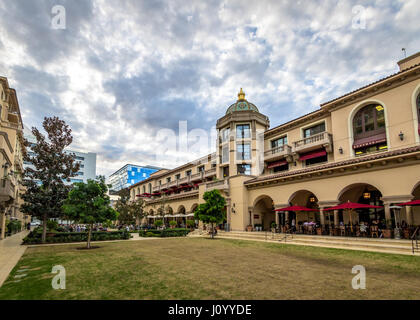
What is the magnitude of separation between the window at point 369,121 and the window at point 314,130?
383 centimetres

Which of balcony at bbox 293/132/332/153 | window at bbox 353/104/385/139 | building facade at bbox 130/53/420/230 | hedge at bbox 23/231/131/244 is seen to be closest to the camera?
building facade at bbox 130/53/420/230

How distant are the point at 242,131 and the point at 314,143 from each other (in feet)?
36.5

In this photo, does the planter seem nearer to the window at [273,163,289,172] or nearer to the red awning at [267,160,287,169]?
the red awning at [267,160,287,169]

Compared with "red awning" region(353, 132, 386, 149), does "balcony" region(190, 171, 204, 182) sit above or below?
below

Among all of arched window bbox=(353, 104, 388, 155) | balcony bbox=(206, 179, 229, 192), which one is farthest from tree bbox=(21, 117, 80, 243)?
arched window bbox=(353, 104, 388, 155)

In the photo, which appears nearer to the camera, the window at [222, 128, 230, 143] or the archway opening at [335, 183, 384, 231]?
the archway opening at [335, 183, 384, 231]

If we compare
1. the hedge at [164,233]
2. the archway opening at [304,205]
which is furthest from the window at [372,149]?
the hedge at [164,233]

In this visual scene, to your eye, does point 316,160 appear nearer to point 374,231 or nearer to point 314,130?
point 314,130

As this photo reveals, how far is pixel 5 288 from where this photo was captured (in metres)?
8.12

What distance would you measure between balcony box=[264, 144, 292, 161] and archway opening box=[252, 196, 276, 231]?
16.4 feet

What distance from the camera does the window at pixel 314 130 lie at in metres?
27.6

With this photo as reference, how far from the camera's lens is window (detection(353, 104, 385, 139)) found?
72.6 feet

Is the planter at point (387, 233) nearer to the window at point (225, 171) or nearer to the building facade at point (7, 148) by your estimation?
the window at point (225, 171)

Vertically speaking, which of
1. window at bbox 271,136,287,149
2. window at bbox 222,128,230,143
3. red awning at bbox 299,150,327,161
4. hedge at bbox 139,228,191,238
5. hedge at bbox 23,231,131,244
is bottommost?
hedge at bbox 139,228,191,238
